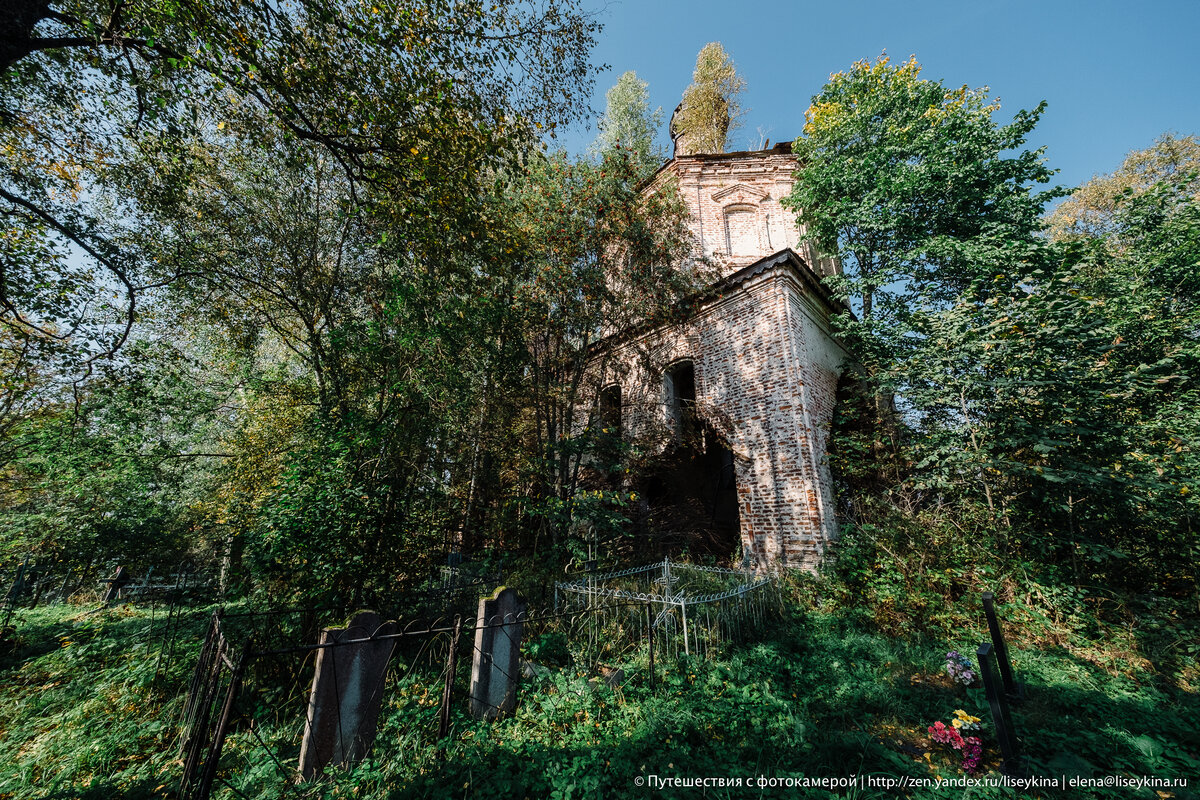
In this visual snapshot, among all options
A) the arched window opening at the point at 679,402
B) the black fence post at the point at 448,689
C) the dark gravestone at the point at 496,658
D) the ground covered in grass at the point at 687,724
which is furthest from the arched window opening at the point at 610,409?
the black fence post at the point at 448,689

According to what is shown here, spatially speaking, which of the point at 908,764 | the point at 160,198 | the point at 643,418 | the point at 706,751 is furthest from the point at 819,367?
the point at 160,198

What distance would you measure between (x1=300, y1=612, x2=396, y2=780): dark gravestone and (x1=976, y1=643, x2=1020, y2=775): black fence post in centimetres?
459

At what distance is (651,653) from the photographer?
4043 mm

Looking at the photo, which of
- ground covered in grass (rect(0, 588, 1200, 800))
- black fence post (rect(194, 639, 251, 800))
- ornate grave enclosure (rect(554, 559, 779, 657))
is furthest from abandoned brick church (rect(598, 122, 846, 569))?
black fence post (rect(194, 639, 251, 800))

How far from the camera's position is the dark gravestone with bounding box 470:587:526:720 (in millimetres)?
3824

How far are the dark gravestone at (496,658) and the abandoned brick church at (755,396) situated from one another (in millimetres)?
4917

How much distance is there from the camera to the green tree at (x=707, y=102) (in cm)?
1491

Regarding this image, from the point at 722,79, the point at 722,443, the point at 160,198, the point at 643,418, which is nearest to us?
the point at 160,198

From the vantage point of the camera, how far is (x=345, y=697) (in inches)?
128

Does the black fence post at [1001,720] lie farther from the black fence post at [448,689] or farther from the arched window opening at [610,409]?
the arched window opening at [610,409]

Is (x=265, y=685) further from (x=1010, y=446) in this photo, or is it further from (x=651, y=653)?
(x=1010, y=446)

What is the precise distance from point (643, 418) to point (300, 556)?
6814mm

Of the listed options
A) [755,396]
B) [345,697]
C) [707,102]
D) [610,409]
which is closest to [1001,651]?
[755,396]

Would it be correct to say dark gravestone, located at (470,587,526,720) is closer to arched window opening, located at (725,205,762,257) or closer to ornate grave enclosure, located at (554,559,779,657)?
ornate grave enclosure, located at (554,559,779,657)
